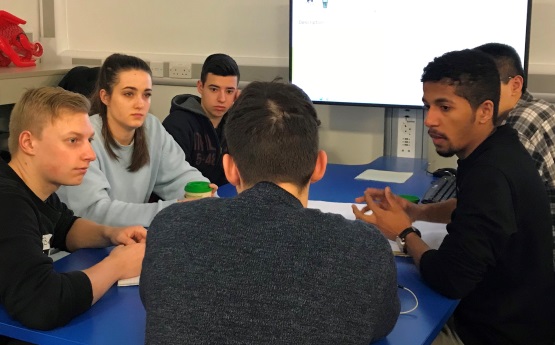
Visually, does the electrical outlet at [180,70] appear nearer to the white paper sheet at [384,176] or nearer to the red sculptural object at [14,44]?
the red sculptural object at [14,44]

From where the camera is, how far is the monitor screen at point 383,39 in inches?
112

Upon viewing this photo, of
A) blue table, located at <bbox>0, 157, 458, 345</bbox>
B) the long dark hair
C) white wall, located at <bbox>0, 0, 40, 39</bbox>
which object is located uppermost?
white wall, located at <bbox>0, 0, 40, 39</bbox>

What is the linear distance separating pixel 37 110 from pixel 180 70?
215cm

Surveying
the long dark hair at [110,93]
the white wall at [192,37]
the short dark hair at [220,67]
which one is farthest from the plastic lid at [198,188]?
the white wall at [192,37]

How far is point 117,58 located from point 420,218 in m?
1.22

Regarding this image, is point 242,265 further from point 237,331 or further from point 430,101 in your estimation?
point 430,101

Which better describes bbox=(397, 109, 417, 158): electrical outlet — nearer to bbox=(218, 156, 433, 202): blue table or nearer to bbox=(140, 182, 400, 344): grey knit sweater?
bbox=(218, 156, 433, 202): blue table

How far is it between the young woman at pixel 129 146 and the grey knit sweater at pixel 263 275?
108 cm

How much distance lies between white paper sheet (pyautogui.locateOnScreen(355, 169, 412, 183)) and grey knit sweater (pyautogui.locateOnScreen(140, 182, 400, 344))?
5.51ft

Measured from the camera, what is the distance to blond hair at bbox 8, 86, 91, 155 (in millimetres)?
1618

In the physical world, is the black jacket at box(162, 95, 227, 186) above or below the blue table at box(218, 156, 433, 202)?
above

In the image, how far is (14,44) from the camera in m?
3.90

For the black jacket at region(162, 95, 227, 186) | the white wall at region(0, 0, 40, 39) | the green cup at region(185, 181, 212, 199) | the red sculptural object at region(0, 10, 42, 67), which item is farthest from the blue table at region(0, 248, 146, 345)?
the white wall at region(0, 0, 40, 39)

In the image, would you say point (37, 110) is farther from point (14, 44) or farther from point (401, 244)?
point (14, 44)
